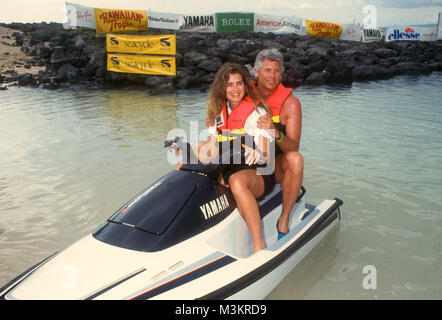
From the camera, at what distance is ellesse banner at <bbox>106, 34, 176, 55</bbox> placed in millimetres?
16109

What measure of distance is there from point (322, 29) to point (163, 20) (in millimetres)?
12146

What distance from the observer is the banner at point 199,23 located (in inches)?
938

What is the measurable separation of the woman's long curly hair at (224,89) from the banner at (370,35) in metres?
28.7

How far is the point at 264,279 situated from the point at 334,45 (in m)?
25.0

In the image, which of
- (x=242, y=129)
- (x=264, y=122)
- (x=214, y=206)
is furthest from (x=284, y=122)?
(x=214, y=206)

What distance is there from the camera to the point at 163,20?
2211 centimetres

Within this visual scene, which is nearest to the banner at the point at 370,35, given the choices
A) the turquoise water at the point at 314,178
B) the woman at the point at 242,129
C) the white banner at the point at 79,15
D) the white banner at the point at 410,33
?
the white banner at the point at 410,33

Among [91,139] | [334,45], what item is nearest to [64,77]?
[91,139]

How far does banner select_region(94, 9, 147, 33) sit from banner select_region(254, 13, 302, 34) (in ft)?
27.5

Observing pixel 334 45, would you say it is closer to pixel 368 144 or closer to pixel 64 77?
pixel 64 77

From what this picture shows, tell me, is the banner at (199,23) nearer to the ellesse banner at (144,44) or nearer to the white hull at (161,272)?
the ellesse banner at (144,44)

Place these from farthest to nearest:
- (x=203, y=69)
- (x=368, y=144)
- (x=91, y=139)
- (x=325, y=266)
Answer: (x=203, y=69)
(x=91, y=139)
(x=368, y=144)
(x=325, y=266)

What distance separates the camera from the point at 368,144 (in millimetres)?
7949

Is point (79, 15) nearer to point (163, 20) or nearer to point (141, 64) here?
point (163, 20)
